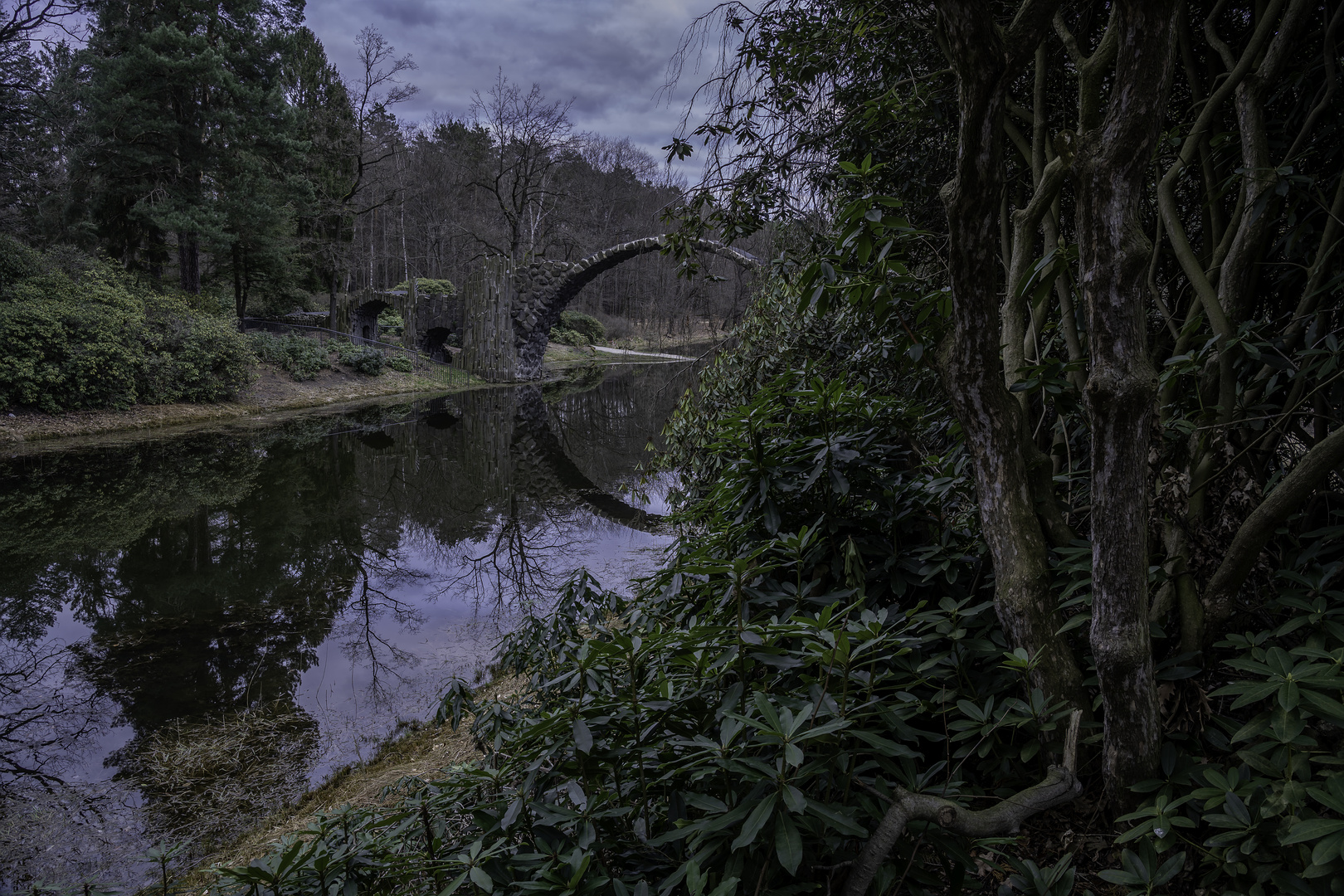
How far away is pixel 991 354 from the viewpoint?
154 cm

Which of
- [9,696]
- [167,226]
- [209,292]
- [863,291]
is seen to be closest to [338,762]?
[9,696]

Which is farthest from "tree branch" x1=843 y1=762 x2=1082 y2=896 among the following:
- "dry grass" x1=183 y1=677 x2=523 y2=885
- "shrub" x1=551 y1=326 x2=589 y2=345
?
"shrub" x1=551 y1=326 x2=589 y2=345

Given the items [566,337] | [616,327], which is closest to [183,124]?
[566,337]

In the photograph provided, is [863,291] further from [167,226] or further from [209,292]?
[209,292]

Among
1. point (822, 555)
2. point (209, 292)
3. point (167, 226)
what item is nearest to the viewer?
point (822, 555)

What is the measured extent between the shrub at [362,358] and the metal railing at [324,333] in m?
1.20

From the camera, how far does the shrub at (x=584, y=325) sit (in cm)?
3581

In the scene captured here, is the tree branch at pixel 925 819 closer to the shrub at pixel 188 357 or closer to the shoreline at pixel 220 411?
the shoreline at pixel 220 411

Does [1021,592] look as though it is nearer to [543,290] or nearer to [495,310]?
[543,290]

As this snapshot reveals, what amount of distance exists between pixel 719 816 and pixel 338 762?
3.53 meters

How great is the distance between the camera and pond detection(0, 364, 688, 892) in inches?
133

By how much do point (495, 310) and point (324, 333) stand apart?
219 inches

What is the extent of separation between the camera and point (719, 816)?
108 cm

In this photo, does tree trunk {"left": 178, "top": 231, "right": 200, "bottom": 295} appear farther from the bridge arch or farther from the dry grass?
the dry grass
